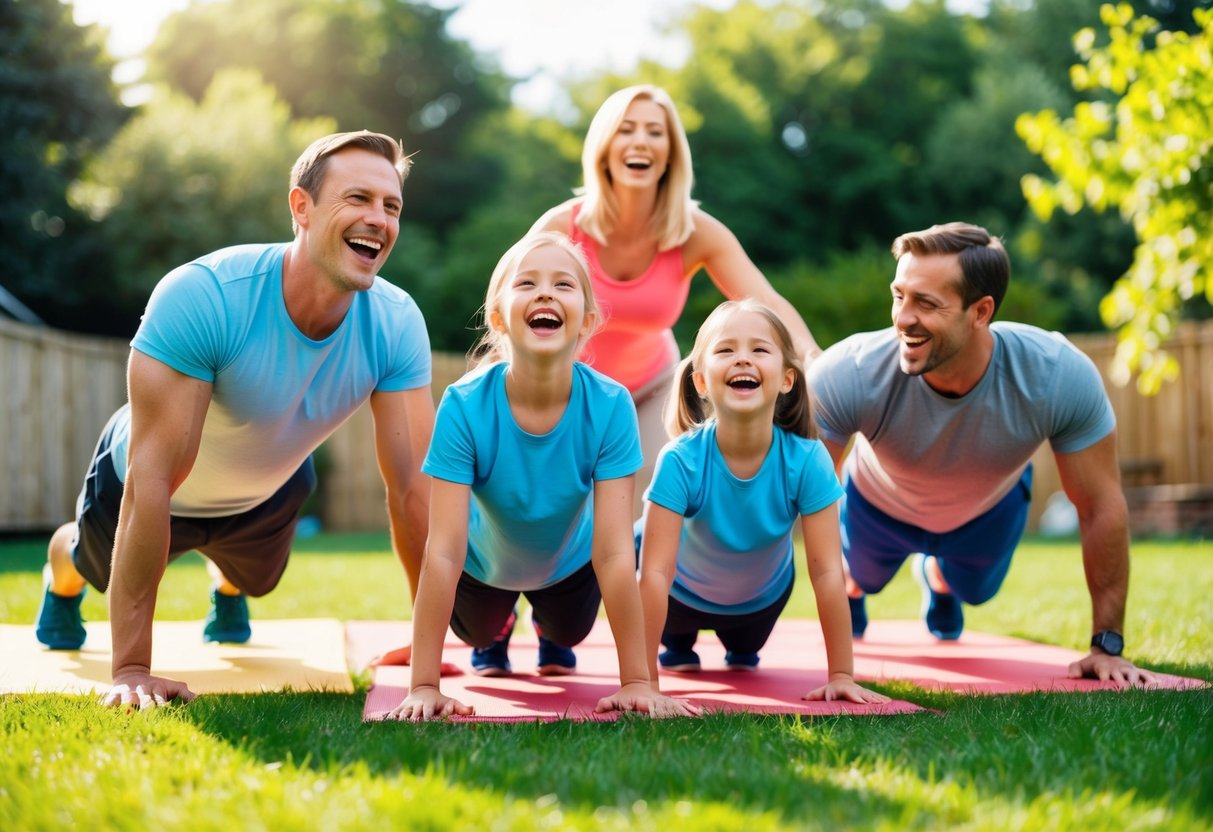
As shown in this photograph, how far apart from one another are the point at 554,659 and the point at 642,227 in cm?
175

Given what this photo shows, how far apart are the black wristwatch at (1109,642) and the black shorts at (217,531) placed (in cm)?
290

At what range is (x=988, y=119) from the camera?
26.6 metres

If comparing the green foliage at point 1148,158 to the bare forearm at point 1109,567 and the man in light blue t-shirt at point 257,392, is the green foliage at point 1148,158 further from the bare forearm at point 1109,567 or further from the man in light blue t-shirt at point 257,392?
the man in light blue t-shirt at point 257,392

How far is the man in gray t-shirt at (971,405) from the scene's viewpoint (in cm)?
404

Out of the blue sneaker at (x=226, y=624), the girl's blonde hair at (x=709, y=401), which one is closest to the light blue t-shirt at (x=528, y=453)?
the girl's blonde hair at (x=709, y=401)

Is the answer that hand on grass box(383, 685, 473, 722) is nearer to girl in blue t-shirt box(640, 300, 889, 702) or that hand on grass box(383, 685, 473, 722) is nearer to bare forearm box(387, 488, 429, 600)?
girl in blue t-shirt box(640, 300, 889, 702)

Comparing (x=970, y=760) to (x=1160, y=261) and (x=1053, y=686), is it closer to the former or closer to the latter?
(x=1053, y=686)

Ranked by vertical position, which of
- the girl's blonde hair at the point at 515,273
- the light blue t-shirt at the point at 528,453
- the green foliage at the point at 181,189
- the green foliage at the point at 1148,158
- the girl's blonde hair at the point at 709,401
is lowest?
the light blue t-shirt at the point at 528,453

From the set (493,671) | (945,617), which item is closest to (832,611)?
(493,671)

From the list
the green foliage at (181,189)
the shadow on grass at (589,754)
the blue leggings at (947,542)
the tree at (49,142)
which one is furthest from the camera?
the green foliage at (181,189)

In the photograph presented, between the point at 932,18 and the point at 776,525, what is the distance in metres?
30.5

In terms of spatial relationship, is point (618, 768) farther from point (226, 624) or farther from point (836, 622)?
point (226, 624)

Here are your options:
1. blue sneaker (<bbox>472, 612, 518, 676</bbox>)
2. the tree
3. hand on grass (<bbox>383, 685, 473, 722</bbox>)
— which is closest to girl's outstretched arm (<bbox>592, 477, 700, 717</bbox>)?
hand on grass (<bbox>383, 685, 473, 722</bbox>)

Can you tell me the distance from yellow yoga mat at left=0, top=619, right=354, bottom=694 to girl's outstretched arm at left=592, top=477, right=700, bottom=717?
3.38 feet
